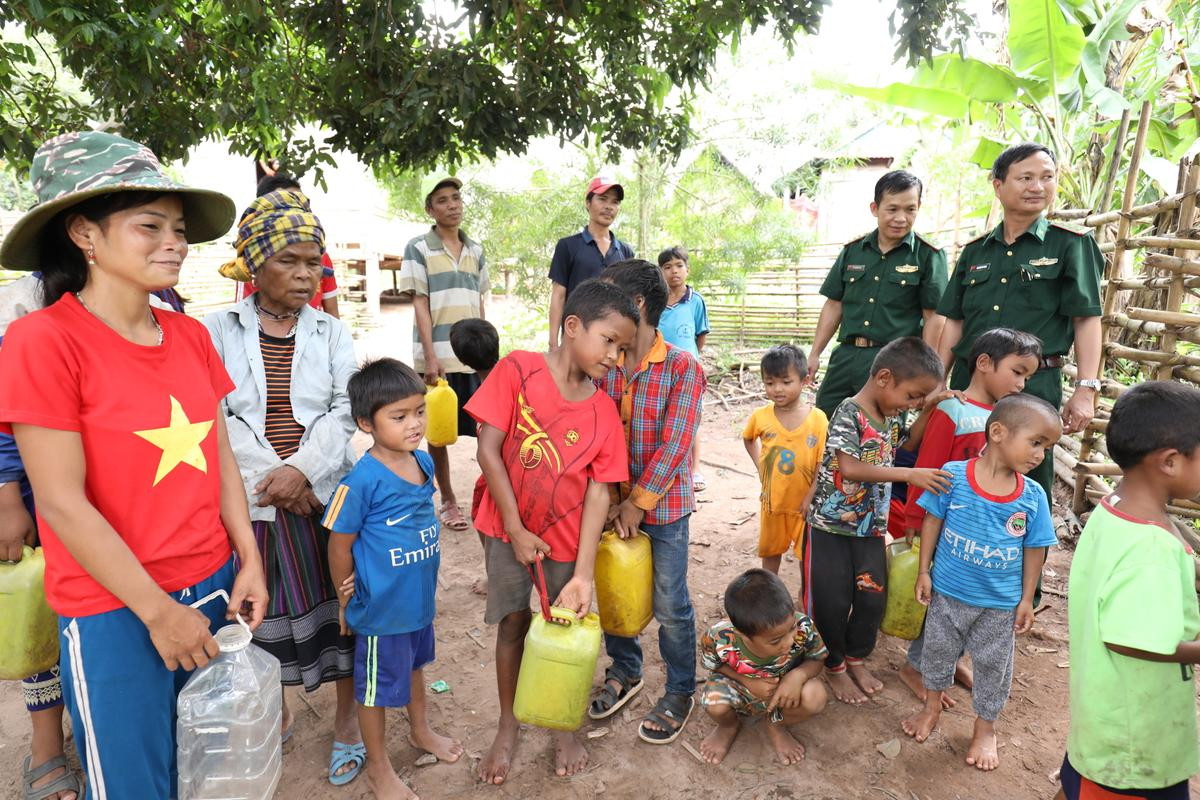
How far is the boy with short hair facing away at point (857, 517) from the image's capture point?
266 centimetres

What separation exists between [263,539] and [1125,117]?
5742 mm

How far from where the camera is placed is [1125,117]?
15.3 feet

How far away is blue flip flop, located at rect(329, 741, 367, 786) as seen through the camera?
2396 mm

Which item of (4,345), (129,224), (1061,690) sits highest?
(129,224)

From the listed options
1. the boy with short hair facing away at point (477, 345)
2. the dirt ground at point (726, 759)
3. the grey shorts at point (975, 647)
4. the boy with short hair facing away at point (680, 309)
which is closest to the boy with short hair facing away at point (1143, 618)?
the grey shorts at point (975, 647)

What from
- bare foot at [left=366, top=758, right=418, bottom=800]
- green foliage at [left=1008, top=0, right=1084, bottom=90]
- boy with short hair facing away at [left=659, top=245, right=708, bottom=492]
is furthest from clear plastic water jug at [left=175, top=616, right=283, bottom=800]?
green foliage at [left=1008, top=0, right=1084, bottom=90]

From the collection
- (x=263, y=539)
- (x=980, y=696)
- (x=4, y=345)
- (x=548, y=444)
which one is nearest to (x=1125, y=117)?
(x=980, y=696)

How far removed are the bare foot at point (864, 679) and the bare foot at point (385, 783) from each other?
1.82 metres

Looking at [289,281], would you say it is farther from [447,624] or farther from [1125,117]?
[1125,117]

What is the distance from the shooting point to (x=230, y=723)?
1.72 meters

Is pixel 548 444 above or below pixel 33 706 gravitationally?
above

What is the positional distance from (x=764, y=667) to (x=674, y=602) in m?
0.40

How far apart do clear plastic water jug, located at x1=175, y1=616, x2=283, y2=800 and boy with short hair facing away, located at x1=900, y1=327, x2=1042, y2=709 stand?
7.90 feet

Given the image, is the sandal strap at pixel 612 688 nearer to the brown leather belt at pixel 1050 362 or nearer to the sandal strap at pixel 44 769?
the sandal strap at pixel 44 769
